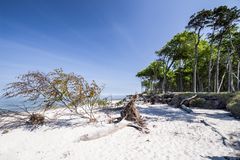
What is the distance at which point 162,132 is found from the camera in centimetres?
739

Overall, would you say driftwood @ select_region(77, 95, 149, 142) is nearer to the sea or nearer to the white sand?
the white sand

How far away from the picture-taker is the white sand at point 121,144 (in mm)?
5094

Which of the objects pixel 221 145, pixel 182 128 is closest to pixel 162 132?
pixel 182 128

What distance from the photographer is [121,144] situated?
6.05m

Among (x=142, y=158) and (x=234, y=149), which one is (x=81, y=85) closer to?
(x=142, y=158)

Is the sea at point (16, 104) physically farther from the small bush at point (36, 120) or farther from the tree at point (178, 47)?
the tree at point (178, 47)

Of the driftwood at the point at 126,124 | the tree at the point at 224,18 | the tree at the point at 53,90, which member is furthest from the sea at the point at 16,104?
the tree at the point at 224,18

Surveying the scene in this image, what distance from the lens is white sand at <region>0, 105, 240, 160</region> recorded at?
509cm

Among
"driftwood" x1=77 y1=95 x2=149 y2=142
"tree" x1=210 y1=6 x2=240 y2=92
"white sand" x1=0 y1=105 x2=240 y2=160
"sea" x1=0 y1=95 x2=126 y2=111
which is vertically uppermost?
"tree" x1=210 y1=6 x2=240 y2=92

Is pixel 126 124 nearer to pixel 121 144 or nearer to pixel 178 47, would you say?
pixel 121 144

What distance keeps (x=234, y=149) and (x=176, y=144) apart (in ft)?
6.06

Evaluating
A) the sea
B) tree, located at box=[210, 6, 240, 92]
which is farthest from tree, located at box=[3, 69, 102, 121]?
tree, located at box=[210, 6, 240, 92]

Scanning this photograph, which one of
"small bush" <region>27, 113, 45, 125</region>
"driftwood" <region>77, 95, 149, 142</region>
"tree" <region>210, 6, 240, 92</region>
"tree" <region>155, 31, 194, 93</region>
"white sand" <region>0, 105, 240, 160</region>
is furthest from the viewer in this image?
"tree" <region>155, 31, 194, 93</region>

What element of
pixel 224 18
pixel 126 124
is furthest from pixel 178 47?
pixel 126 124
